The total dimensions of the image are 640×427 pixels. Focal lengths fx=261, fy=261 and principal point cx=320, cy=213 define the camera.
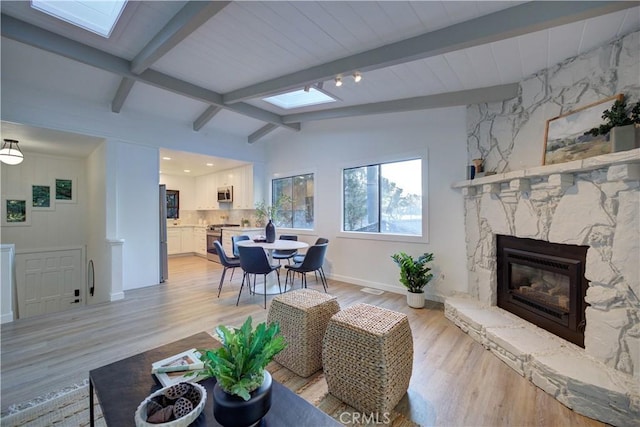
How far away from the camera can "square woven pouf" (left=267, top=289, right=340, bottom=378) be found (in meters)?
2.10

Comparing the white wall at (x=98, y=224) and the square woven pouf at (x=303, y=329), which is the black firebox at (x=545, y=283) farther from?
the white wall at (x=98, y=224)

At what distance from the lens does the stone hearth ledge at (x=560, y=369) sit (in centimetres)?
165

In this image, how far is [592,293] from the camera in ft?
6.79

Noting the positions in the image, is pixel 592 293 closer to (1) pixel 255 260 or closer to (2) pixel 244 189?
(1) pixel 255 260

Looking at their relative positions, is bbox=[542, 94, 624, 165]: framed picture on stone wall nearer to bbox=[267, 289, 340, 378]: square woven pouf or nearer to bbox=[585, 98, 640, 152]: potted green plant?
bbox=[585, 98, 640, 152]: potted green plant

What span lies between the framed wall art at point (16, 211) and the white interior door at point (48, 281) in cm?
60

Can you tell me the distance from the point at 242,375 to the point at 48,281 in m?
6.45

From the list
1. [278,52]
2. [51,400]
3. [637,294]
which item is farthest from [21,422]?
[637,294]

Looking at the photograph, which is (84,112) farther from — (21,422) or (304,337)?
(304,337)

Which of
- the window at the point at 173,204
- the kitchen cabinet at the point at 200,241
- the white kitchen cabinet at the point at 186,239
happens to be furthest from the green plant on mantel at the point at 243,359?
the window at the point at 173,204

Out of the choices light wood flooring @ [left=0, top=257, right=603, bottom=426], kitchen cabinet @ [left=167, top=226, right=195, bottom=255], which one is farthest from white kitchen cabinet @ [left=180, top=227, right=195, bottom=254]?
light wood flooring @ [left=0, top=257, right=603, bottom=426]

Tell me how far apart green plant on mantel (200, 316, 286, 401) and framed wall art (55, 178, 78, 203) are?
6347 millimetres

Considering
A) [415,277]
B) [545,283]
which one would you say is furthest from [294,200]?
[545,283]

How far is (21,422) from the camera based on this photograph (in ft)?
5.35
